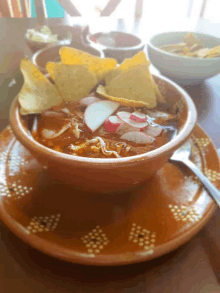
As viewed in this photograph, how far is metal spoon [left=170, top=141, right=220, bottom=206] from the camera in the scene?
60 cm

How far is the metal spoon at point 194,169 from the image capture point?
604 mm

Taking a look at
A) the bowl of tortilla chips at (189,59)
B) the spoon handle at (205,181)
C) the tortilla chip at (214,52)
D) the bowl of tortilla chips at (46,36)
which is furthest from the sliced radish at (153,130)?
the bowl of tortilla chips at (46,36)

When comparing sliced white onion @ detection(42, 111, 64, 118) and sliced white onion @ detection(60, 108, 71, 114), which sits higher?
sliced white onion @ detection(60, 108, 71, 114)

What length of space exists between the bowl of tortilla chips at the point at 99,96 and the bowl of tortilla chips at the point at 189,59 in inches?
13.1

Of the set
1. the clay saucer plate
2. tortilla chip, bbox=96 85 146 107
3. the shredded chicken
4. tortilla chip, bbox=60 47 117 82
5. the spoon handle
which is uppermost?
tortilla chip, bbox=60 47 117 82

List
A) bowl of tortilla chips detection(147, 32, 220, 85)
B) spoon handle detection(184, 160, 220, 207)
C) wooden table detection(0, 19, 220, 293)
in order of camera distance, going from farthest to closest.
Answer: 1. bowl of tortilla chips detection(147, 32, 220, 85)
2. spoon handle detection(184, 160, 220, 207)
3. wooden table detection(0, 19, 220, 293)

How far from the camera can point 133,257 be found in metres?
0.48

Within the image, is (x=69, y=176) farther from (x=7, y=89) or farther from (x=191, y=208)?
(x=7, y=89)

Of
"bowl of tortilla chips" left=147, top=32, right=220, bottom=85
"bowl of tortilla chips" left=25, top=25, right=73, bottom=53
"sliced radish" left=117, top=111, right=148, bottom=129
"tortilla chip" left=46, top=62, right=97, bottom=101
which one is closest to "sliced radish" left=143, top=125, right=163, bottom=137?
"sliced radish" left=117, top=111, right=148, bottom=129

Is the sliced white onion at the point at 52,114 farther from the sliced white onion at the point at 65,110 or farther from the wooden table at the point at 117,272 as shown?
the wooden table at the point at 117,272

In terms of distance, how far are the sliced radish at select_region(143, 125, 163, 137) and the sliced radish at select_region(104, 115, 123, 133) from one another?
0.07 meters

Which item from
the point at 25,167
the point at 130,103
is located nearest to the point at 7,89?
the point at 25,167

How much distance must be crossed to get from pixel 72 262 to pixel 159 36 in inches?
45.7

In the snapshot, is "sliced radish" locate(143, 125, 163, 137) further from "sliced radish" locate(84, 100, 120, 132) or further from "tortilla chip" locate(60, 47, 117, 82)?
"tortilla chip" locate(60, 47, 117, 82)
